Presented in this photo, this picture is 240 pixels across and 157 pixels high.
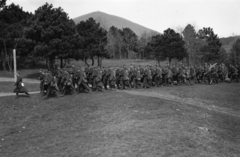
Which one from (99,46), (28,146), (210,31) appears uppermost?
(210,31)

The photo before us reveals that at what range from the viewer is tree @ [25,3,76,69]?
30734mm

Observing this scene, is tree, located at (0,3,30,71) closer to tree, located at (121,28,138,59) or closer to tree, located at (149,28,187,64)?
tree, located at (149,28,187,64)

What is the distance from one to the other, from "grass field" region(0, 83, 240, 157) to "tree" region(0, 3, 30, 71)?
23.6 metres

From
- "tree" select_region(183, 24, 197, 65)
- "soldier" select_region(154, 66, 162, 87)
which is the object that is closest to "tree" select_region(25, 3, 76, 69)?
"soldier" select_region(154, 66, 162, 87)

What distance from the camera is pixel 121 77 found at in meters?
20.1

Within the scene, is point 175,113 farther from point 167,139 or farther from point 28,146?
point 28,146

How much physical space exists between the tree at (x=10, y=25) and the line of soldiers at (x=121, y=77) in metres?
18.8

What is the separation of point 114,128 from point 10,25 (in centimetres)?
3446

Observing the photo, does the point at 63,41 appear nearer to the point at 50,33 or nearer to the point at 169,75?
the point at 50,33

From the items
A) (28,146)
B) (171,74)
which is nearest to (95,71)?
(171,74)

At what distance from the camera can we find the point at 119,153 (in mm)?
7188

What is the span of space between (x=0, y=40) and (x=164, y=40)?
2853 centimetres

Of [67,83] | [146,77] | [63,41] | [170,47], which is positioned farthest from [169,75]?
[170,47]

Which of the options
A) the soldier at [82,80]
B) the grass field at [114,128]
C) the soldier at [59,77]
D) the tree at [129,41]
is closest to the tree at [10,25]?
the soldier at [59,77]
